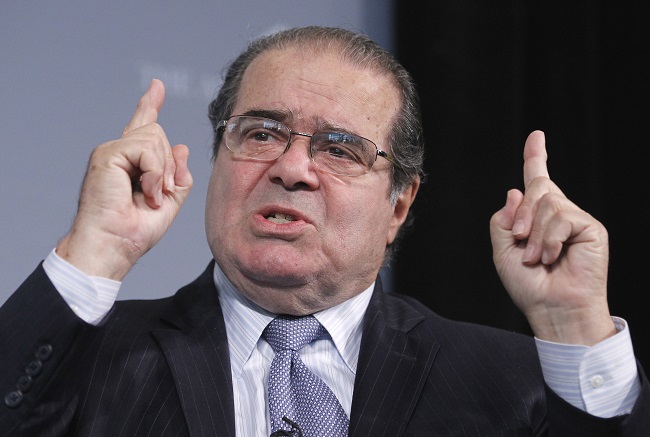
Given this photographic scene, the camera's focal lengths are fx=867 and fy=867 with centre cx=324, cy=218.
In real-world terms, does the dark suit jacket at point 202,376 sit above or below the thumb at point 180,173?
below

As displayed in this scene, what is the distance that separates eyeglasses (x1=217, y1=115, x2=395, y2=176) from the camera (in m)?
2.12

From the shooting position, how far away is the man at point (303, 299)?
1715 millimetres

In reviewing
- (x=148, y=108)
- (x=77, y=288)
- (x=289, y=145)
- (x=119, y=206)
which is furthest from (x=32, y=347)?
(x=289, y=145)

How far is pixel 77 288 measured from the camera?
5.49 ft

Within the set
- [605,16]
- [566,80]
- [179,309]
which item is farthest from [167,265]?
[605,16]

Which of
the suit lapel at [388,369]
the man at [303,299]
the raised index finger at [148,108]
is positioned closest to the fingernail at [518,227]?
the man at [303,299]

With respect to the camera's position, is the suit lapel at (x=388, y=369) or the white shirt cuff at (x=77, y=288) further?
the suit lapel at (x=388, y=369)

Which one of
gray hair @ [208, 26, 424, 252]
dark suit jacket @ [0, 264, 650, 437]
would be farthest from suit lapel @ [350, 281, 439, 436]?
gray hair @ [208, 26, 424, 252]

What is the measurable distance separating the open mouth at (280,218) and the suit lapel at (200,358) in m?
0.26

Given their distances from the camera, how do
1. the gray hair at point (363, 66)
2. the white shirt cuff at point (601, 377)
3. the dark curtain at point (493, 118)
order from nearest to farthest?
1. the white shirt cuff at point (601, 377)
2. the gray hair at point (363, 66)
3. the dark curtain at point (493, 118)

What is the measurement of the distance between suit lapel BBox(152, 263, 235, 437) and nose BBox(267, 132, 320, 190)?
0.35 metres

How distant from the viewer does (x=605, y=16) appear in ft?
10.6

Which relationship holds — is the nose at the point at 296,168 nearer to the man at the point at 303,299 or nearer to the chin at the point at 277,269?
the man at the point at 303,299

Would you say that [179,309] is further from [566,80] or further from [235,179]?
[566,80]
